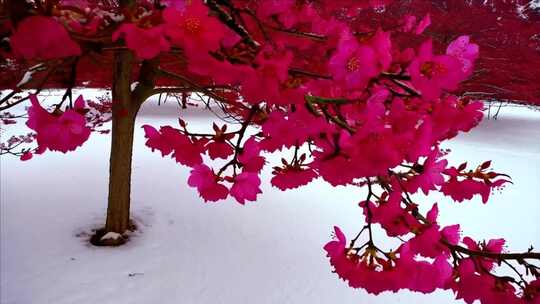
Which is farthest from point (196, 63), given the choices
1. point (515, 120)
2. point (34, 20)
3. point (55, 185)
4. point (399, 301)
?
point (515, 120)

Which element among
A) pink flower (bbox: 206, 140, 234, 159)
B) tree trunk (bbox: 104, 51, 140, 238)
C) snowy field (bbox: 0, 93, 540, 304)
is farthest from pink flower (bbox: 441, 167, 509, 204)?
tree trunk (bbox: 104, 51, 140, 238)

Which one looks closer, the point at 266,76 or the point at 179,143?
the point at 266,76

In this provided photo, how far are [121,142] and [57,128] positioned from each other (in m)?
2.30

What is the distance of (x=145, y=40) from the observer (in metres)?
0.73

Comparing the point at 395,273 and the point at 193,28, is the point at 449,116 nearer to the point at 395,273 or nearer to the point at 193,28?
the point at 395,273

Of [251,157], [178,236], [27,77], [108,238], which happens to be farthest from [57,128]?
[178,236]

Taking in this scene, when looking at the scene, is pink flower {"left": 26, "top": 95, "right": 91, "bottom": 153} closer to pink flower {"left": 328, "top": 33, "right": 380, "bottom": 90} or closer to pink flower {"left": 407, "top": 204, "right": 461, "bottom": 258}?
pink flower {"left": 328, "top": 33, "right": 380, "bottom": 90}

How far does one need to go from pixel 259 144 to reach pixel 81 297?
212 centimetres

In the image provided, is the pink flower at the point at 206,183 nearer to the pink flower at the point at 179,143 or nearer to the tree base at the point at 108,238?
the pink flower at the point at 179,143

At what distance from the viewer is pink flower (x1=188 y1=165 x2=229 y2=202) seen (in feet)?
4.02

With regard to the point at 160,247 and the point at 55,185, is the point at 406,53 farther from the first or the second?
the point at 55,185

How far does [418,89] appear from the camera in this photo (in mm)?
855

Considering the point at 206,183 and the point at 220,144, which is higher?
the point at 220,144

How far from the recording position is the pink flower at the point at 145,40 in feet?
2.33
